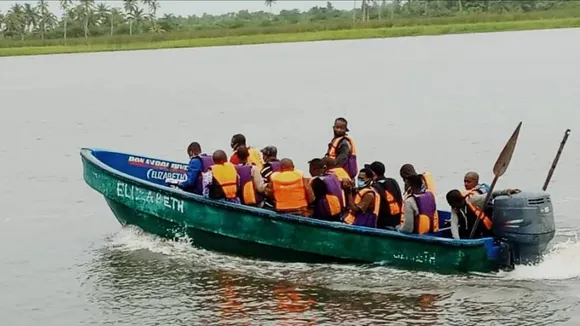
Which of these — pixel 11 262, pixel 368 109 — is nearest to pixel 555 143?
pixel 368 109

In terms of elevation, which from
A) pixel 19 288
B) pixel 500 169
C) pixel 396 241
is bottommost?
pixel 19 288

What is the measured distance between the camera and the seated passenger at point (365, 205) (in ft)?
33.8

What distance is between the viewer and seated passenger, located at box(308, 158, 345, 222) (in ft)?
34.9

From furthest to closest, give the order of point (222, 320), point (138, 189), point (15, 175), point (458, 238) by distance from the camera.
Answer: point (15, 175)
point (138, 189)
point (458, 238)
point (222, 320)

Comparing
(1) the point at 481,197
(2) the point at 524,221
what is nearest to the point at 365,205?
(1) the point at 481,197

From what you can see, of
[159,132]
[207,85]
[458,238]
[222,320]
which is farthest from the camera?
[207,85]

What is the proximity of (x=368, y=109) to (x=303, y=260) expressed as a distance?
16.7m

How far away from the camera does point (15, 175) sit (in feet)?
62.0

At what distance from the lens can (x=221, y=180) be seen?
11.0 m

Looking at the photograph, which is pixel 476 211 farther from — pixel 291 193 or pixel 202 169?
Result: pixel 202 169

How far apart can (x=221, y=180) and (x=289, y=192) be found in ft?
2.71

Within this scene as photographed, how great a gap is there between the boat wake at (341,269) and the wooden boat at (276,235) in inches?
3.3

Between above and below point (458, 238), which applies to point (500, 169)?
above

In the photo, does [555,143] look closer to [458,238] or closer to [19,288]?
[458,238]
